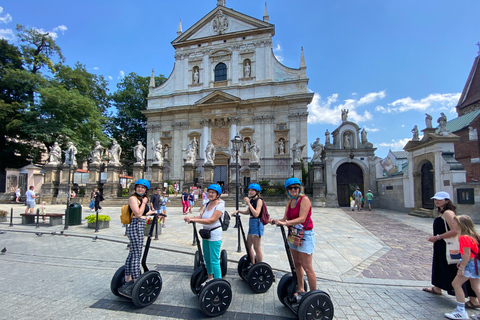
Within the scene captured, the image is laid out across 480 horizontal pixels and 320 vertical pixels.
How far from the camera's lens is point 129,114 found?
3816 centimetres

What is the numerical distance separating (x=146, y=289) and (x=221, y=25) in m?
35.5

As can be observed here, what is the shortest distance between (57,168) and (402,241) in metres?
24.7

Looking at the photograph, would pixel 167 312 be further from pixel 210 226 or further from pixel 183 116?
pixel 183 116

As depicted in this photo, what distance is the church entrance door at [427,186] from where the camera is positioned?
46.0 ft

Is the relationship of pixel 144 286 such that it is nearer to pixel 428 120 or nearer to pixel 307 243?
pixel 307 243

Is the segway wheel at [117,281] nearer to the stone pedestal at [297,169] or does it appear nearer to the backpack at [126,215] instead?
the backpack at [126,215]

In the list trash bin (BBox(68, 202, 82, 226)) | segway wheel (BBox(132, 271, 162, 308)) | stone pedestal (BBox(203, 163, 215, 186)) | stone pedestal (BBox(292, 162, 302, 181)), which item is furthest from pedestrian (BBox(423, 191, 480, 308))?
stone pedestal (BBox(203, 163, 215, 186))

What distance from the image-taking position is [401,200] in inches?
662

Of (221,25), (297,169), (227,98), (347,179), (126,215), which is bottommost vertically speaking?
(126,215)

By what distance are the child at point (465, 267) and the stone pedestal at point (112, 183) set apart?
Answer: 69.5ft

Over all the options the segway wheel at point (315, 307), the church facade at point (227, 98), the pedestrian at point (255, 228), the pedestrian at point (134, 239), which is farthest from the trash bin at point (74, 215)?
the church facade at point (227, 98)

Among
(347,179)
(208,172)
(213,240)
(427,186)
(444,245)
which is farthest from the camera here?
(347,179)

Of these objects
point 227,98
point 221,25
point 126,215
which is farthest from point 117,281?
point 221,25

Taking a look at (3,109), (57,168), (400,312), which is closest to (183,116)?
(57,168)
